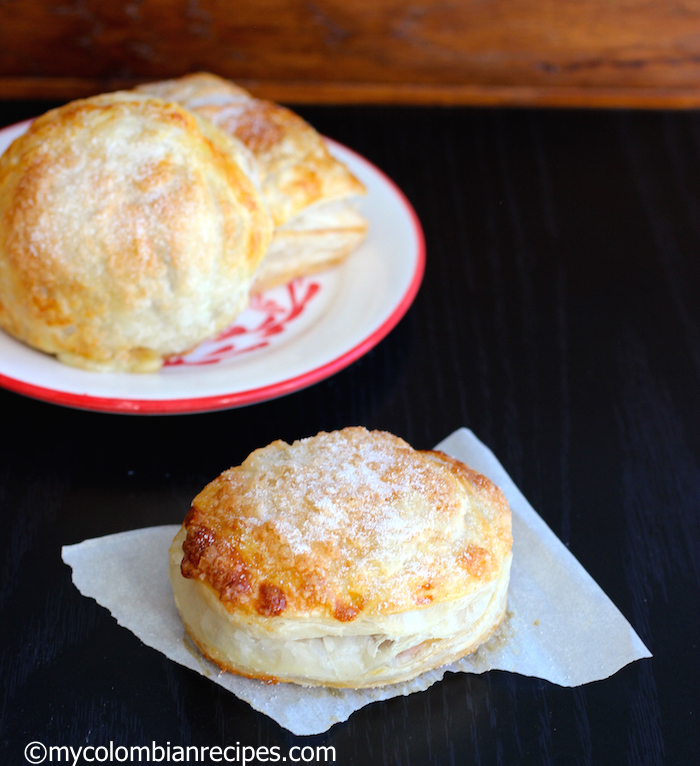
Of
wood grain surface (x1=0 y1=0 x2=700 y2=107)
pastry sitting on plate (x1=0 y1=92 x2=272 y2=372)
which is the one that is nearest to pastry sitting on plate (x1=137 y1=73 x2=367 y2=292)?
pastry sitting on plate (x1=0 y1=92 x2=272 y2=372)

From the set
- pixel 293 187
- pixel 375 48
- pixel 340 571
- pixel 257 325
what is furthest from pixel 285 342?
pixel 375 48

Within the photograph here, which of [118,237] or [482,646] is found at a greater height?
[118,237]

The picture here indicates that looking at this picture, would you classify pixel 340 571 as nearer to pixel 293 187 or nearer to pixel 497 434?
pixel 497 434

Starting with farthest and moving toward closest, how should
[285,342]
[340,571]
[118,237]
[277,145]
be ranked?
[277,145] < [285,342] < [118,237] < [340,571]

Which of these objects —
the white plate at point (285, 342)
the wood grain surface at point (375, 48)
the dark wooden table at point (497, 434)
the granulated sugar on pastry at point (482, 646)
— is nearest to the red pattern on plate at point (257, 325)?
the white plate at point (285, 342)

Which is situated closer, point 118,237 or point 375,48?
point 118,237

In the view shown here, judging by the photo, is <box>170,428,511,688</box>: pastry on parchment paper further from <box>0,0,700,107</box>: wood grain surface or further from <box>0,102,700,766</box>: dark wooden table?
<box>0,0,700,107</box>: wood grain surface

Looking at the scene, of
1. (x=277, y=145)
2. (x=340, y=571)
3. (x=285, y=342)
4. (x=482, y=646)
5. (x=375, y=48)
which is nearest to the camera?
(x=340, y=571)
